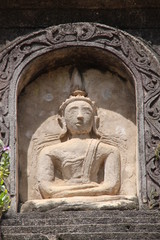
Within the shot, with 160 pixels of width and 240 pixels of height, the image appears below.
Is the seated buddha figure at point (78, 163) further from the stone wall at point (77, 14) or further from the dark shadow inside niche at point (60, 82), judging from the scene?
the stone wall at point (77, 14)

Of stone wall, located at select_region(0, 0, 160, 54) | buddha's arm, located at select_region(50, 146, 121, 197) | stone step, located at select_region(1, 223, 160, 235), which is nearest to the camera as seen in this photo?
stone step, located at select_region(1, 223, 160, 235)

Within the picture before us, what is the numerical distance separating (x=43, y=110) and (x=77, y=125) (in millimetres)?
641

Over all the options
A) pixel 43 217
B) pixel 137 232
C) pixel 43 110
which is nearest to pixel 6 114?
pixel 43 110

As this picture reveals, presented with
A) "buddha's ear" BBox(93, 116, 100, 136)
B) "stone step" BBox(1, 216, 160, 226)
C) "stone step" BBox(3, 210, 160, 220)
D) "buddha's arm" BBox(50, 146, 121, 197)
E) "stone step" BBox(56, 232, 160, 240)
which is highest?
"buddha's ear" BBox(93, 116, 100, 136)

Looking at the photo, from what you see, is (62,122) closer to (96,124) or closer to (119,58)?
(96,124)

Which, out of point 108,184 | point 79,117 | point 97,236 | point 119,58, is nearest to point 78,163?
point 108,184

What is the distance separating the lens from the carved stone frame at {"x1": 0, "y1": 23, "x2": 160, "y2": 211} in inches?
663

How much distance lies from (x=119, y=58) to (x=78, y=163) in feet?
5.16

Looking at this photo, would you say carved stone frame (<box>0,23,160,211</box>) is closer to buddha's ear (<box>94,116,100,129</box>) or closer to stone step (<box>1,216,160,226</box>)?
buddha's ear (<box>94,116,100,129</box>)

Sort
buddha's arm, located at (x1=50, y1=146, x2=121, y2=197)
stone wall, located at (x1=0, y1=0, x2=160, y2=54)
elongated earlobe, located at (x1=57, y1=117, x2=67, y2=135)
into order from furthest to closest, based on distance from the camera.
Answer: stone wall, located at (x1=0, y1=0, x2=160, y2=54)
elongated earlobe, located at (x1=57, y1=117, x2=67, y2=135)
buddha's arm, located at (x1=50, y1=146, x2=121, y2=197)

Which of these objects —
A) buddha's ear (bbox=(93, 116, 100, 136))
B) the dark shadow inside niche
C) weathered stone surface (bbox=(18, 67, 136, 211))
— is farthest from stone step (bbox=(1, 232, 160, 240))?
buddha's ear (bbox=(93, 116, 100, 136))

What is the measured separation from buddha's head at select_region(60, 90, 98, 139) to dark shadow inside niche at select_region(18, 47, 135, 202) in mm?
241

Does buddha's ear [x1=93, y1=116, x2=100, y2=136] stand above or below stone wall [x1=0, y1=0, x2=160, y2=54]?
below

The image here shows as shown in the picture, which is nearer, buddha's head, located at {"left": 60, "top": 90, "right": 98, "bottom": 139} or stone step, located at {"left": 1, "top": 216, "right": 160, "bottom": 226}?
stone step, located at {"left": 1, "top": 216, "right": 160, "bottom": 226}
